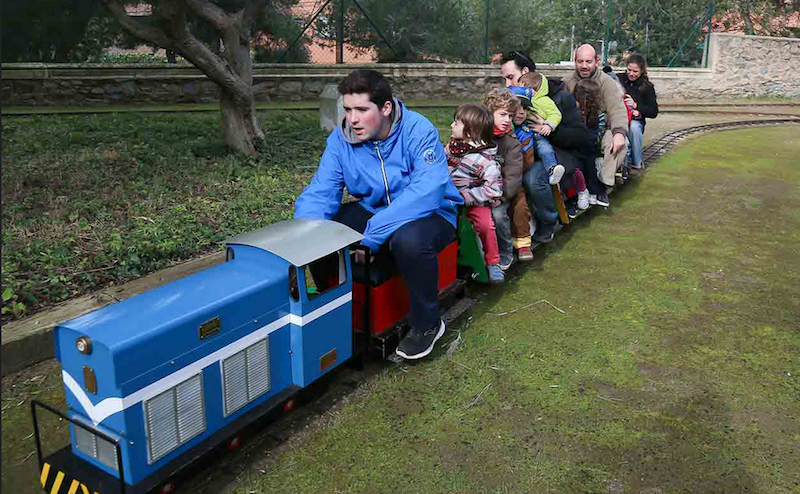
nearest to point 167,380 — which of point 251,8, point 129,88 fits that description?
point 251,8

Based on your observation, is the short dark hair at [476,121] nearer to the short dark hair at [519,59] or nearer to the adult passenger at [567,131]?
the short dark hair at [519,59]

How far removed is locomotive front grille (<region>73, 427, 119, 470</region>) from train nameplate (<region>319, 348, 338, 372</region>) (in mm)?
1172

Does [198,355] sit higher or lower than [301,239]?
lower

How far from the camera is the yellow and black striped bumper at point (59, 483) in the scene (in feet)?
9.12

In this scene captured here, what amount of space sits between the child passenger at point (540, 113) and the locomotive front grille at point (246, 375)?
12.1 feet

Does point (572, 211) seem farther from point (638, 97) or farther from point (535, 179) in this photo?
point (638, 97)

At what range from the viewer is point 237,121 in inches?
344

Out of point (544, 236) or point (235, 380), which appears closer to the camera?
point (235, 380)

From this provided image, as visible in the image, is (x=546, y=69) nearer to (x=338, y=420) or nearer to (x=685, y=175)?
(x=685, y=175)

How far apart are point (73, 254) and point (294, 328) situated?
2.54 m

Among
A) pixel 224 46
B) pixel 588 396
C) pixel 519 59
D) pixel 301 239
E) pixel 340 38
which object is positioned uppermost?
pixel 340 38

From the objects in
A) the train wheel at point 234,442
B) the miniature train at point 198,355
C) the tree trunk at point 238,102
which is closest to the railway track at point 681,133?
the tree trunk at point 238,102

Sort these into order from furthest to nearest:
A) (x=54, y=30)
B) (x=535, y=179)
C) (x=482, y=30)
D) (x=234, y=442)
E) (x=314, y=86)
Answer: (x=482, y=30) → (x=314, y=86) → (x=54, y=30) → (x=535, y=179) → (x=234, y=442)

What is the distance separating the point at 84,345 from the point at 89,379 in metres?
0.16
